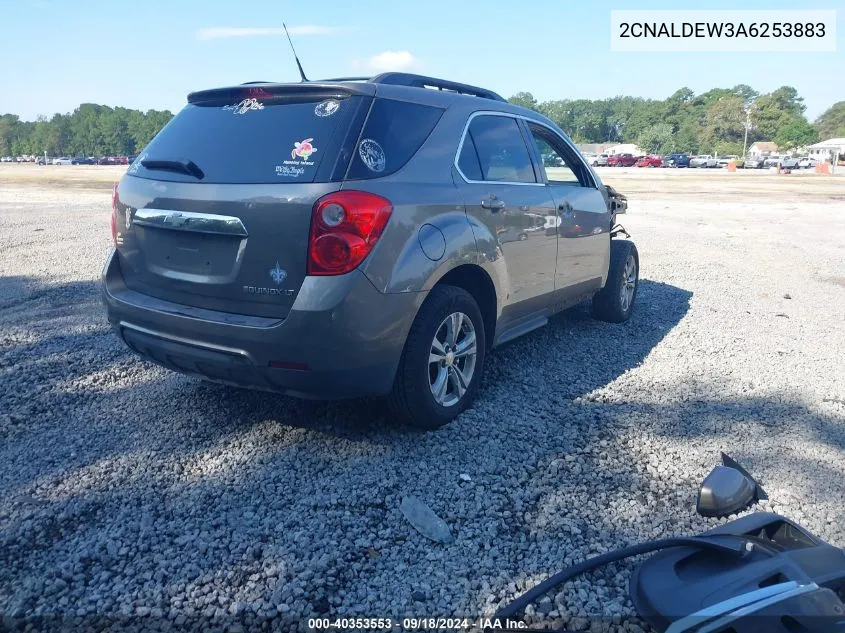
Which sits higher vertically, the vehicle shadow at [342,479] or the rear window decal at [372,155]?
the rear window decal at [372,155]

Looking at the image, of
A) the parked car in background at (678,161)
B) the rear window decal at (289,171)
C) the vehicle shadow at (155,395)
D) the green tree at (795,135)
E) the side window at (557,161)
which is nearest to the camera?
the rear window decal at (289,171)

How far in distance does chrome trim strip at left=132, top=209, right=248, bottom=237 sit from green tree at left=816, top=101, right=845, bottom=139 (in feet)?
493

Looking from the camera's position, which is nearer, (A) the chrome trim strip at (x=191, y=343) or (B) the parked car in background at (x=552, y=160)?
(A) the chrome trim strip at (x=191, y=343)

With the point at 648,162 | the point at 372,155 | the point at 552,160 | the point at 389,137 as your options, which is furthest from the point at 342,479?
the point at 648,162

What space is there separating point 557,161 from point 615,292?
1.49 m

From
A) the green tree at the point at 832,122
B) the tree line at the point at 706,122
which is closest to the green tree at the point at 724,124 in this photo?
the tree line at the point at 706,122

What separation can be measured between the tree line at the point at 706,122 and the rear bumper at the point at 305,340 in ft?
350

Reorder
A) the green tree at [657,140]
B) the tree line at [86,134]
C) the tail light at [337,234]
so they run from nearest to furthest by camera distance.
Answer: the tail light at [337,234]
the green tree at [657,140]
the tree line at [86,134]

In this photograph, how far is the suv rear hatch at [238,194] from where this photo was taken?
3.24 m

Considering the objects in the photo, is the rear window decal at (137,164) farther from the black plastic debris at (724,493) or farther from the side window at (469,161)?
the black plastic debris at (724,493)

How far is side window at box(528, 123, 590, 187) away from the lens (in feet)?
16.6

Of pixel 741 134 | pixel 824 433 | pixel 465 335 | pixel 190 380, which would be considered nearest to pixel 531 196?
pixel 465 335

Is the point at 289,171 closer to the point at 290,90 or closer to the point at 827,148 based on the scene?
the point at 290,90

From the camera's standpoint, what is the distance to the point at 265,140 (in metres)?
3.48
